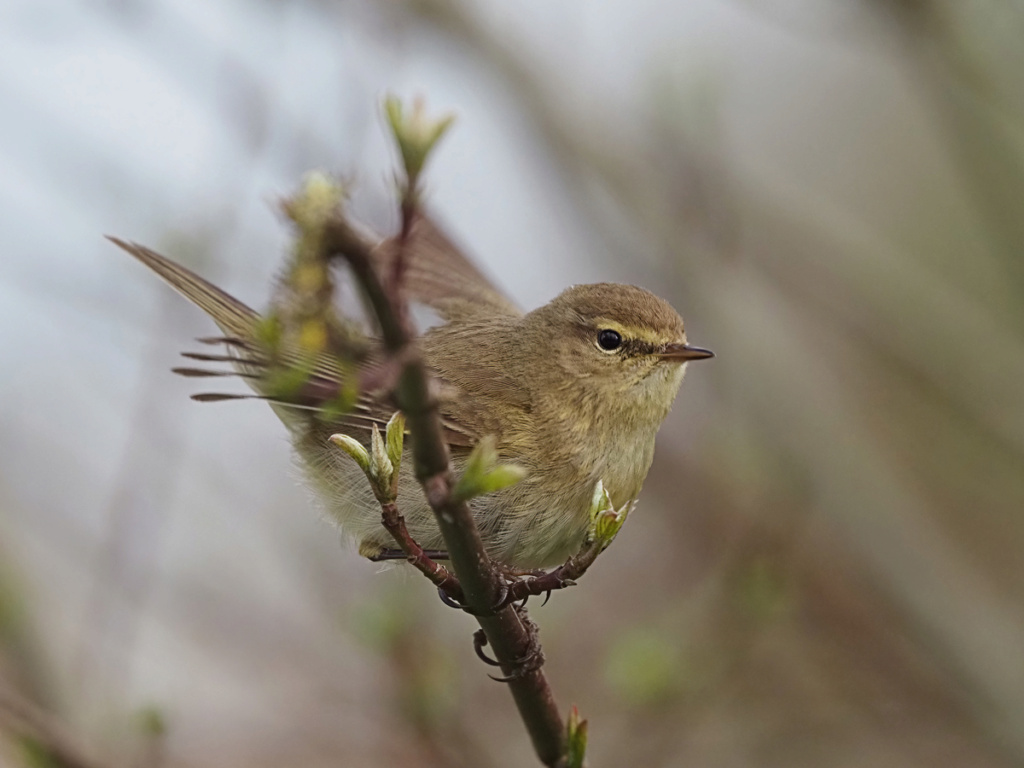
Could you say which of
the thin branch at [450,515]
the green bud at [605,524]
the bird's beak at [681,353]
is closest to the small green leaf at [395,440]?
the thin branch at [450,515]

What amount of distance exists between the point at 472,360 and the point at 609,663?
1.29 m

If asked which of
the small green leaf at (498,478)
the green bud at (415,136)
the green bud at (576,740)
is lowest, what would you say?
the green bud at (576,740)

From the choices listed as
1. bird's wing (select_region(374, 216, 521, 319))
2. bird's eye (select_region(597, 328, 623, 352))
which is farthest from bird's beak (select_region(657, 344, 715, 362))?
bird's wing (select_region(374, 216, 521, 319))

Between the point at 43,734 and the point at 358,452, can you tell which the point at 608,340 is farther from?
the point at 43,734

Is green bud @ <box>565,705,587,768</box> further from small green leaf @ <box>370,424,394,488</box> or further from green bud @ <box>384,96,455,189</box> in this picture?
green bud @ <box>384,96,455,189</box>

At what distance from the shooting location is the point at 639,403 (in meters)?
3.37

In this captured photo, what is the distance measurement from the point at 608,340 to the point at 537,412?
1.35 ft

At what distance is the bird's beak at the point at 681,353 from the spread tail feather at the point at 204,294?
4.60 ft

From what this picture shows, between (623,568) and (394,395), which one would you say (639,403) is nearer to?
(394,395)

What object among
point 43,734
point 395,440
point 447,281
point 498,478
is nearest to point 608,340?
point 447,281

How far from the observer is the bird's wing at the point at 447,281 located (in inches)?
165

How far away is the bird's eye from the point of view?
3475mm

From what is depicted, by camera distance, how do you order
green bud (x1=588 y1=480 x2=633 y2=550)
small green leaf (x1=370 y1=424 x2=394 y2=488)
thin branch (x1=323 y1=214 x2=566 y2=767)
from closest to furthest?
1. thin branch (x1=323 y1=214 x2=566 y2=767)
2. small green leaf (x1=370 y1=424 x2=394 y2=488)
3. green bud (x1=588 y1=480 x2=633 y2=550)

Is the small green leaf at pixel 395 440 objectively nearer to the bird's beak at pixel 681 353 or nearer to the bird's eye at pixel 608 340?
the bird's beak at pixel 681 353
